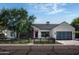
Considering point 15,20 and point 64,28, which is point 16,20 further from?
point 64,28

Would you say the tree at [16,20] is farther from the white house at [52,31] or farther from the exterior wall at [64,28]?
the exterior wall at [64,28]

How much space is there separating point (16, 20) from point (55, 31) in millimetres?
1858

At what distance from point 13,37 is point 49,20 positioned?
1.75 m

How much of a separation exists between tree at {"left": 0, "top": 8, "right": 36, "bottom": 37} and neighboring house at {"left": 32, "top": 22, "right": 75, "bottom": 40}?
15.1 inches

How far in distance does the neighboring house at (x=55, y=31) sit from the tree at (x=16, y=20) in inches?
15.1

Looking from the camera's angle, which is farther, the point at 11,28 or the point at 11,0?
the point at 11,28

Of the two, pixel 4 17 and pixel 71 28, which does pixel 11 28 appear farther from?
pixel 71 28

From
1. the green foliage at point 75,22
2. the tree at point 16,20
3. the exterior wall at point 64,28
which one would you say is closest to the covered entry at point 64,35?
the exterior wall at point 64,28

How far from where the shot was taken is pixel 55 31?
656 inches

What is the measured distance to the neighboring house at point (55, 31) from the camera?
16.1 meters

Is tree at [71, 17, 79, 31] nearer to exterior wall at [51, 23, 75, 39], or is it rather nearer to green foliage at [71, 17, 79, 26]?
green foliage at [71, 17, 79, 26]

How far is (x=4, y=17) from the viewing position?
53.4 feet

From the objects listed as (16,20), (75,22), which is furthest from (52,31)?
(16,20)
